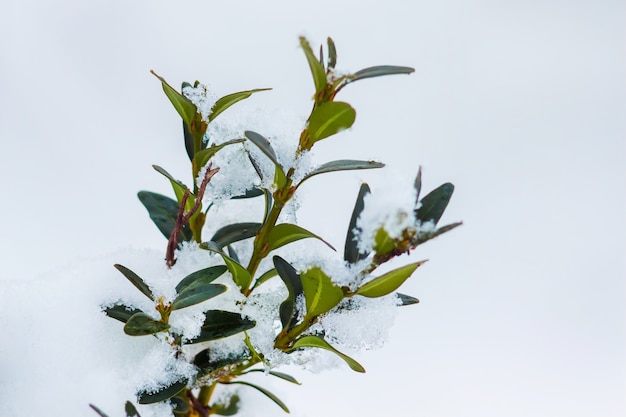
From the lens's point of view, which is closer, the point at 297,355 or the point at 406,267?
the point at 406,267

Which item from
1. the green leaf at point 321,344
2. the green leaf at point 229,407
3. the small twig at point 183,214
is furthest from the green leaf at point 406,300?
the green leaf at point 229,407

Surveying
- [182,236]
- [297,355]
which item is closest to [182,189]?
[182,236]

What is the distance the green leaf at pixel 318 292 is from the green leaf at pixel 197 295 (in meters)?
0.06

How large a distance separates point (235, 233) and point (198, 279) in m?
0.06

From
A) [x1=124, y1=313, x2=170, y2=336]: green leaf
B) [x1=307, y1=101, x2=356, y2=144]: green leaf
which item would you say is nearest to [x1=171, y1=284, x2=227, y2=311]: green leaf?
[x1=124, y1=313, x2=170, y2=336]: green leaf

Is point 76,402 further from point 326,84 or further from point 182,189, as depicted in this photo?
point 326,84

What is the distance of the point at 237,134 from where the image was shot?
0.53 metres

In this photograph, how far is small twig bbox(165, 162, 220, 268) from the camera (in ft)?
1.51

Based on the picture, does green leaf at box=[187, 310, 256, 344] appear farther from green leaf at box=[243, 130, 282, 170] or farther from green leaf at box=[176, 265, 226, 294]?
green leaf at box=[243, 130, 282, 170]

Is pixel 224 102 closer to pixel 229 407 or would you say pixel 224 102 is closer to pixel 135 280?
pixel 135 280

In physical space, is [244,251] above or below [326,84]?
below

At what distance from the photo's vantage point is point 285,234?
0.49 metres

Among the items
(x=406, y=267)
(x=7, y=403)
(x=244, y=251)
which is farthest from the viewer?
(x=244, y=251)

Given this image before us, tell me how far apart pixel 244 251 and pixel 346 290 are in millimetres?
199
